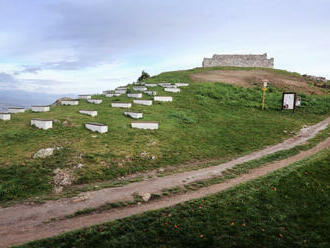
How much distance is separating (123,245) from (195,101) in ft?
82.2

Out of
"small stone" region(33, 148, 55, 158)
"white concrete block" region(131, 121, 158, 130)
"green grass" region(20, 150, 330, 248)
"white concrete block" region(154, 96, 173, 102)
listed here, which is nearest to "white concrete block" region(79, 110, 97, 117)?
"white concrete block" region(131, 121, 158, 130)

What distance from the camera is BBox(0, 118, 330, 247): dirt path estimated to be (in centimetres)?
765

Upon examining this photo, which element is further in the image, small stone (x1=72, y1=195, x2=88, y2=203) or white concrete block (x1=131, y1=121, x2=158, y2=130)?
white concrete block (x1=131, y1=121, x2=158, y2=130)

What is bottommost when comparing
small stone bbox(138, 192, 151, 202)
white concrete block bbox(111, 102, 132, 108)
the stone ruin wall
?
small stone bbox(138, 192, 151, 202)

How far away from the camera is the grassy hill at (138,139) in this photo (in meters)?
12.3

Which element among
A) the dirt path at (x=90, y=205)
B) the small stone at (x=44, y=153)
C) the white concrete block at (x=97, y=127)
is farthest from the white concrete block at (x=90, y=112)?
the dirt path at (x=90, y=205)

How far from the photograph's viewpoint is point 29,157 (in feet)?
43.2

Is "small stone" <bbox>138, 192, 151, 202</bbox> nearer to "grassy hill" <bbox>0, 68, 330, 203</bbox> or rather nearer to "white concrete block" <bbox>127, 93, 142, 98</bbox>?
"grassy hill" <bbox>0, 68, 330, 203</bbox>

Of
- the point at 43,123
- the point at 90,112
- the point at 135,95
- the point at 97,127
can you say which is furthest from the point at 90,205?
the point at 135,95

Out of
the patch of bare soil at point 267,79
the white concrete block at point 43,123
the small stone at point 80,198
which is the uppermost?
the patch of bare soil at point 267,79

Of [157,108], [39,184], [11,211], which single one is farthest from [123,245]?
[157,108]

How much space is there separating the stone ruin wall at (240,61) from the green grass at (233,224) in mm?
54636

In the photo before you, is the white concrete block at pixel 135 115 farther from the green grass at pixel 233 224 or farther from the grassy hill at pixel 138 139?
the green grass at pixel 233 224

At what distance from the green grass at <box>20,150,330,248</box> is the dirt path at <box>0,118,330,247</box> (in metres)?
0.61
